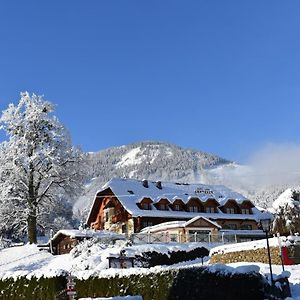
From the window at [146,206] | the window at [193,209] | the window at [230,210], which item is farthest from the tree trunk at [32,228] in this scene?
the window at [230,210]

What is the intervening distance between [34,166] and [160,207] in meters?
16.3

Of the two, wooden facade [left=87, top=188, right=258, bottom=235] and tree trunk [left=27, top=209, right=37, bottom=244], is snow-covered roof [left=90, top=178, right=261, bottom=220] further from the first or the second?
tree trunk [left=27, top=209, right=37, bottom=244]

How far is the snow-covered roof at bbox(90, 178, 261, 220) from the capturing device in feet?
170

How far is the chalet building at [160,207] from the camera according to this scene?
168 ft

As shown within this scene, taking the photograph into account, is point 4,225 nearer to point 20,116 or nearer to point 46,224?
point 46,224

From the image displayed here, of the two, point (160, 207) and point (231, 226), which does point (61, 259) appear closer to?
point (160, 207)

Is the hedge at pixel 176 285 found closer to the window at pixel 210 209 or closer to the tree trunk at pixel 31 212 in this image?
the tree trunk at pixel 31 212

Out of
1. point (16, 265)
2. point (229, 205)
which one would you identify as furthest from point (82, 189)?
point (229, 205)

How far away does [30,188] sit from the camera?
41531 mm

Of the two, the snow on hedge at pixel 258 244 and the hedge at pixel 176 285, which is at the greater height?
the snow on hedge at pixel 258 244

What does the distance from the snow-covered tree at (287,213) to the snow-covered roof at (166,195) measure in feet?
31.9

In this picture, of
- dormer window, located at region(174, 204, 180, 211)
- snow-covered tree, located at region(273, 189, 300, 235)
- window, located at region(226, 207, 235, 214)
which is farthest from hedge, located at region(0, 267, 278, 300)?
window, located at region(226, 207, 235, 214)

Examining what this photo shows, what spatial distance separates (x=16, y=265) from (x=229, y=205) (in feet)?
93.4

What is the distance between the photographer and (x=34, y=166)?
136 feet
